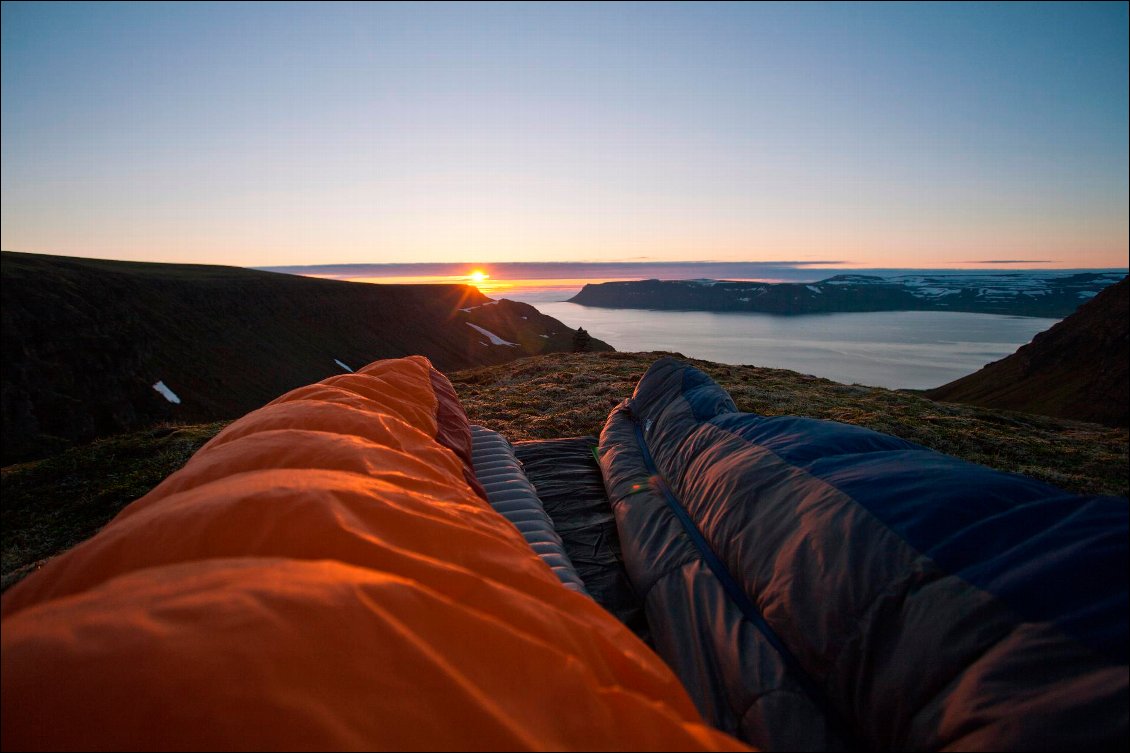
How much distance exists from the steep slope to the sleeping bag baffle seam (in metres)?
74.5

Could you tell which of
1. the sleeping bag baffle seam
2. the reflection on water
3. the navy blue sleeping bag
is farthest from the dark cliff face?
the reflection on water

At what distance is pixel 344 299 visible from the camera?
7094 cm

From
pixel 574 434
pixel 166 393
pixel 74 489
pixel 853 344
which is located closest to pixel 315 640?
pixel 574 434

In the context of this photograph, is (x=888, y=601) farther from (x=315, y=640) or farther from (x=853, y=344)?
(x=853, y=344)

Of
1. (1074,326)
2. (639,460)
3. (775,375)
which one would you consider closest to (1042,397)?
(1074,326)

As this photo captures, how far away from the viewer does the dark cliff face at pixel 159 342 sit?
88.3 feet

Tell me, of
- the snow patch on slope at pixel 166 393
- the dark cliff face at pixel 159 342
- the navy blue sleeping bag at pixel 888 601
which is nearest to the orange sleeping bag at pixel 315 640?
the navy blue sleeping bag at pixel 888 601

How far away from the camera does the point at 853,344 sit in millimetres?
135625

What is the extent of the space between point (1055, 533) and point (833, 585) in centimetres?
59

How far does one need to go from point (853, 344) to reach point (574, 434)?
152367 millimetres

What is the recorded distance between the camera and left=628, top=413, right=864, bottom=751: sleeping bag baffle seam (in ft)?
4.72

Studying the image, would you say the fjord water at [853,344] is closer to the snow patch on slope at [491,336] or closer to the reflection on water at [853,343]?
the reflection on water at [853,343]

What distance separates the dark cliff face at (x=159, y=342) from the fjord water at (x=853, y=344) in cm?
5907

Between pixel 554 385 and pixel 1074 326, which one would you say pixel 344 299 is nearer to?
pixel 554 385
